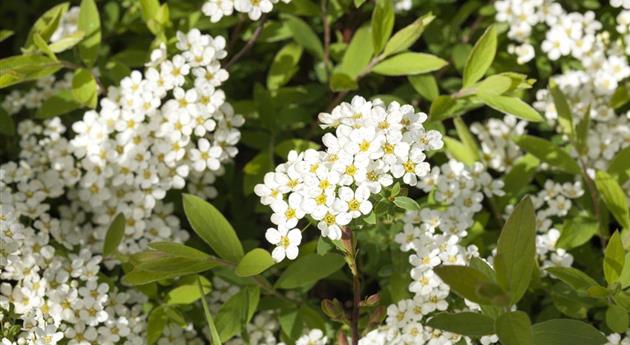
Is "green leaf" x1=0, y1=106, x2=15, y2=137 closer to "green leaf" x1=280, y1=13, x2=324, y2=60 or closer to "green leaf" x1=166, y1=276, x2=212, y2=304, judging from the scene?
"green leaf" x1=166, y1=276, x2=212, y2=304

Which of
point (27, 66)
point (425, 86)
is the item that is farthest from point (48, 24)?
point (425, 86)

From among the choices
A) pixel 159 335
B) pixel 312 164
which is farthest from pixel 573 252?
pixel 159 335

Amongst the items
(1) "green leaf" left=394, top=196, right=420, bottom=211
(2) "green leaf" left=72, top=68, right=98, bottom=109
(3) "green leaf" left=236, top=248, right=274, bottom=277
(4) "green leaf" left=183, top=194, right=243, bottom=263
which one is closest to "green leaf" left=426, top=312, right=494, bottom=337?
(1) "green leaf" left=394, top=196, right=420, bottom=211

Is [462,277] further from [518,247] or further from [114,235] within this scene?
[114,235]

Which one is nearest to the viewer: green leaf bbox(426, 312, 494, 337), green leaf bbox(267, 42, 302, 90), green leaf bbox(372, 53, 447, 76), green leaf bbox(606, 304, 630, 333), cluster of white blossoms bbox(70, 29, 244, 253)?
green leaf bbox(426, 312, 494, 337)

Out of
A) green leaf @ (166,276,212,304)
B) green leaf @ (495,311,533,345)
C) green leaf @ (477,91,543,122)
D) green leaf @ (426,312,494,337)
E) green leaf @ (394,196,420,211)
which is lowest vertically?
green leaf @ (166,276,212,304)

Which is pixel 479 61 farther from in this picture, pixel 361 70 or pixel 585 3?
pixel 585 3

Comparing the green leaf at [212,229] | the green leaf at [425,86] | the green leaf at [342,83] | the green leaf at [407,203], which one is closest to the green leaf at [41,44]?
the green leaf at [212,229]
